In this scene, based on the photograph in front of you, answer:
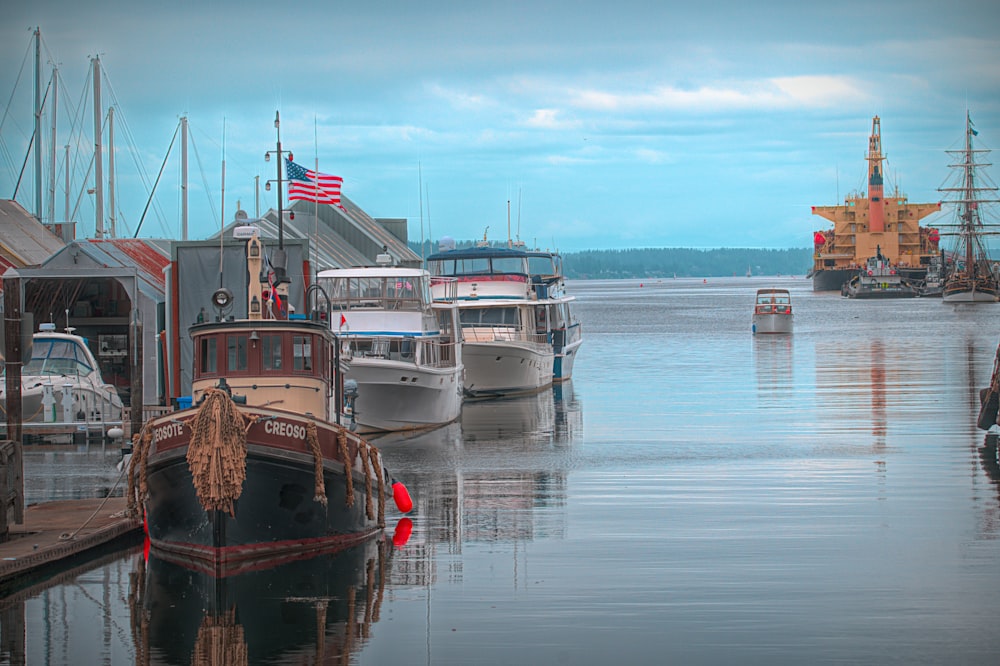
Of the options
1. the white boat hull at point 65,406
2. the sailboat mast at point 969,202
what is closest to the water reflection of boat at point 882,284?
the sailboat mast at point 969,202

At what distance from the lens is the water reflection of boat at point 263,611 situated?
12664 mm

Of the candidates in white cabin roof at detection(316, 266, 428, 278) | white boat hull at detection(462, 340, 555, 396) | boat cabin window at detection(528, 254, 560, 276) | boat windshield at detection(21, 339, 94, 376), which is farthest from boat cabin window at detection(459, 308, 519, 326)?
boat windshield at detection(21, 339, 94, 376)

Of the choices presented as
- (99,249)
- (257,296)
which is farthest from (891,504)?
(99,249)

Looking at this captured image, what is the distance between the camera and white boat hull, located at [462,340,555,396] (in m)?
37.9

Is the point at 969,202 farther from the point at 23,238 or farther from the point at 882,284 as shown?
the point at 23,238

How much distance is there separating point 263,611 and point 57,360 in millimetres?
16967

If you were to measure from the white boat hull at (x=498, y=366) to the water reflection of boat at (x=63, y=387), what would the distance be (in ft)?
37.1

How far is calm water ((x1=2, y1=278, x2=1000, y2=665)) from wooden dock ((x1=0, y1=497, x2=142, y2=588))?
312 mm

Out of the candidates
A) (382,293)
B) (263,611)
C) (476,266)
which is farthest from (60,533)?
(476,266)

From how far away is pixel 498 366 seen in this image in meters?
38.4

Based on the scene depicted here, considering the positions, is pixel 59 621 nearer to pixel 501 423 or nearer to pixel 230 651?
pixel 230 651

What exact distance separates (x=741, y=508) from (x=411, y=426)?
38.3 feet

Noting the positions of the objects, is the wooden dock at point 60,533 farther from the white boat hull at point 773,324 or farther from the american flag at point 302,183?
the white boat hull at point 773,324

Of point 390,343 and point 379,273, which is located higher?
point 379,273
